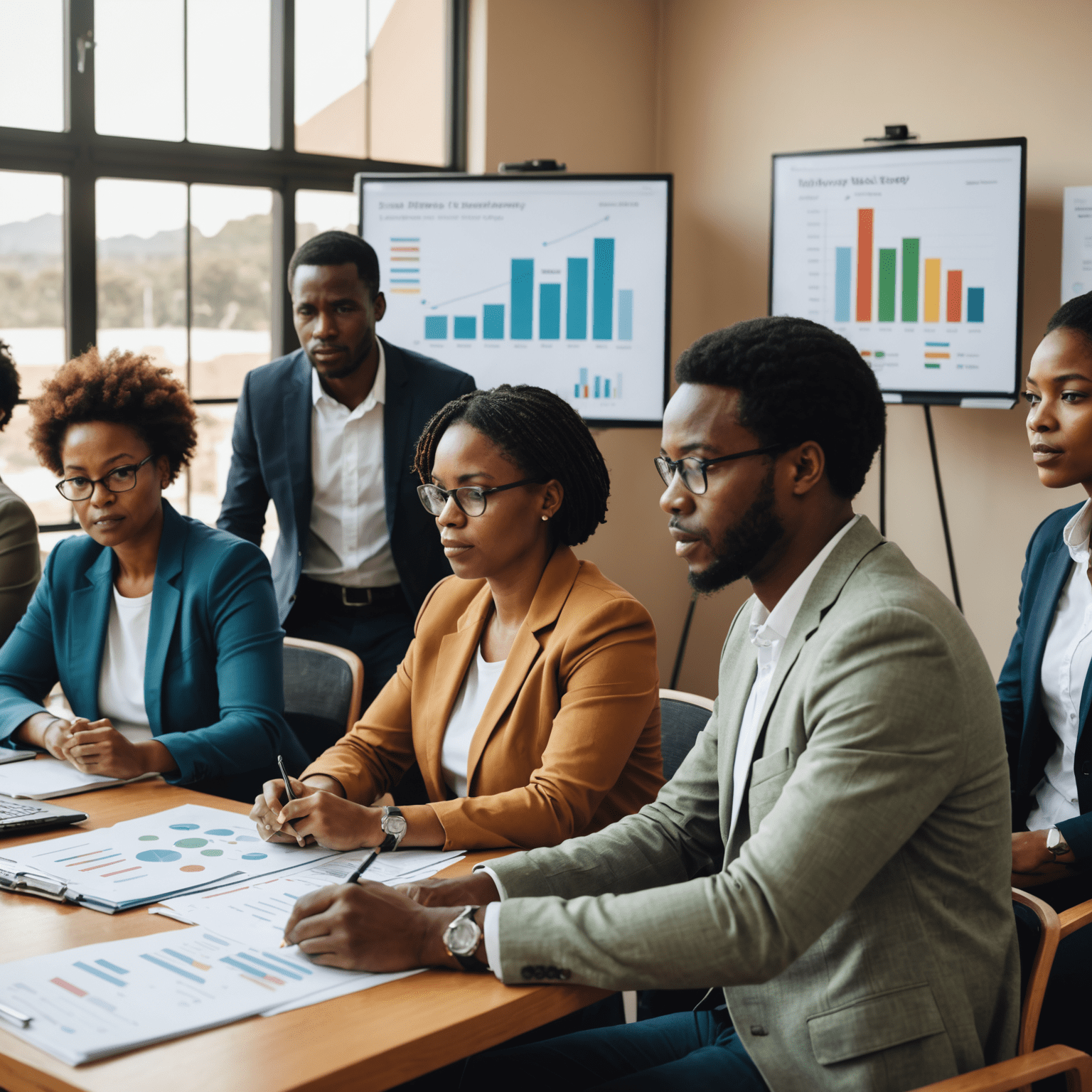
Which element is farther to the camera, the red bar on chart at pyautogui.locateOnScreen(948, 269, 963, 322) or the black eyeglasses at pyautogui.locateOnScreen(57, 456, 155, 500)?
the red bar on chart at pyautogui.locateOnScreen(948, 269, 963, 322)

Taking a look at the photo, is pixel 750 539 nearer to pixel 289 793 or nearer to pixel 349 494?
pixel 289 793

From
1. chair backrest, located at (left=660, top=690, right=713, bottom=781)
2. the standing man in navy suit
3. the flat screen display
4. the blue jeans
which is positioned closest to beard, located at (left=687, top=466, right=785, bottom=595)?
the blue jeans

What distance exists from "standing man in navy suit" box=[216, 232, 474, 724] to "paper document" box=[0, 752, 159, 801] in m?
1.27

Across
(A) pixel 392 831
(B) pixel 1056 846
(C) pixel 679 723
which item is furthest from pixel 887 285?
(A) pixel 392 831

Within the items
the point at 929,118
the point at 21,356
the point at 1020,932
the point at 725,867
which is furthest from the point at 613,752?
the point at 929,118

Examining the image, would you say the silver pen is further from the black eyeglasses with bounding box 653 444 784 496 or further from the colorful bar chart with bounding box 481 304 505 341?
the colorful bar chart with bounding box 481 304 505 341

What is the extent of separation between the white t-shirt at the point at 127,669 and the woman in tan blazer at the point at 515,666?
1.70ft

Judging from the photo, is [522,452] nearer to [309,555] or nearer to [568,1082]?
[568,1082]

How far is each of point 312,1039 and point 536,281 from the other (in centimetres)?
341

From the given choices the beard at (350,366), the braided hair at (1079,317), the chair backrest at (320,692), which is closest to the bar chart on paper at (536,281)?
the beard at (350,366)

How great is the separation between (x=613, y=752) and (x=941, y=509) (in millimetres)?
2764

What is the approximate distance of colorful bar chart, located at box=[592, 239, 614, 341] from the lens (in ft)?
14.1

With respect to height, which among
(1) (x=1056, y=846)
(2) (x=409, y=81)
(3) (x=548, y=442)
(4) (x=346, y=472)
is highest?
(2) (x=409, y=81)

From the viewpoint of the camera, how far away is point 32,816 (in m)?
1.80
